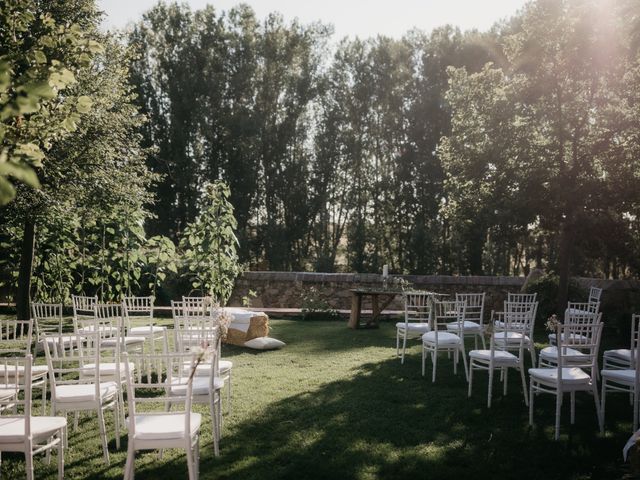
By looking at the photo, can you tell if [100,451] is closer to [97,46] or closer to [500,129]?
[97,46]

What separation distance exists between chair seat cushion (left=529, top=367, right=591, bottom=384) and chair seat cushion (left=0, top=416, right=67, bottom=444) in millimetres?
→ 4338

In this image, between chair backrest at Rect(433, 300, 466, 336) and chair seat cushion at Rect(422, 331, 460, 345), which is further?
chair seat cushion at Rect(422, 331, 460, 345)

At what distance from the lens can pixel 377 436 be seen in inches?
192

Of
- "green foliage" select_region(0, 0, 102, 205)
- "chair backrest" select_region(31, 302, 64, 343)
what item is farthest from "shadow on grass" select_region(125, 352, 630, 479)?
"green foliage" select_region(0, 0, 102, 205)

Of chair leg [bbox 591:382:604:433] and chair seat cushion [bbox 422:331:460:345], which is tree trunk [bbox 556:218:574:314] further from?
chair leg [bbox 591:382:604:433]

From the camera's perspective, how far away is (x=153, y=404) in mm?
5789

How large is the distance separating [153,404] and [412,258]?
1537 centimetres

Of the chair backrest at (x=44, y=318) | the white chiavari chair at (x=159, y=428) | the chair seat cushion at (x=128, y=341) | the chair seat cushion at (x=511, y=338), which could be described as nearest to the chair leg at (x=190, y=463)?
the white chiavari chair at (x=159, y=428)

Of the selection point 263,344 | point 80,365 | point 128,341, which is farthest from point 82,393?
point 263,344

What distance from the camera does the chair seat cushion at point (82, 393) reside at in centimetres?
423

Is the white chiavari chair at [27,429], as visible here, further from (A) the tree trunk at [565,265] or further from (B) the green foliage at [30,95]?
(A) the tree trunk at [565,265]

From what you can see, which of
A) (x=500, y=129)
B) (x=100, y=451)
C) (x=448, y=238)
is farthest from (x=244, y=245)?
(x=100, y=451)

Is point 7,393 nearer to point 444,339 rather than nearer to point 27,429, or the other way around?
point 27,429

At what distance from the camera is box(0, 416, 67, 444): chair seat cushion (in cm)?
345
